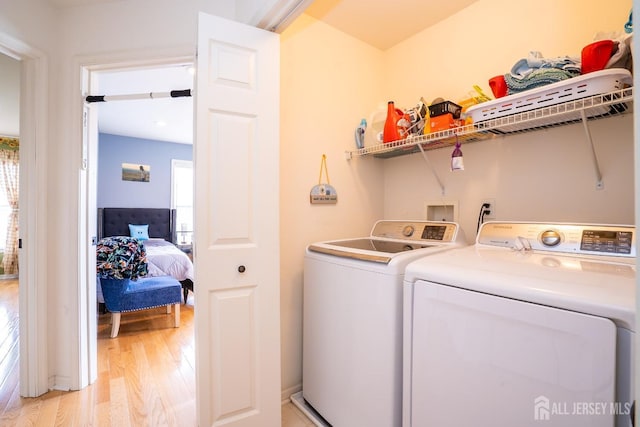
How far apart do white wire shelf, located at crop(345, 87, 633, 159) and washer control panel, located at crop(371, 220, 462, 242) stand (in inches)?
18.3

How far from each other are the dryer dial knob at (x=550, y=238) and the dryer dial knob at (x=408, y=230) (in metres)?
0.62

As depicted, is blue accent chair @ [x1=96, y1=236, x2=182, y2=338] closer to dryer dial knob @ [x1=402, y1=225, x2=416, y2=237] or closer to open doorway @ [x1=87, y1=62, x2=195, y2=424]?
open doorway @ [x1=87, y1=62, x2=195, y2=424]

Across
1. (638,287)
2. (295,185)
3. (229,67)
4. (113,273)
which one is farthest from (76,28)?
(638,287)

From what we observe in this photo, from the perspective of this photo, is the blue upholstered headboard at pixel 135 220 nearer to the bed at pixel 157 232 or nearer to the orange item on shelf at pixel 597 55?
the bed at pixel 157 232

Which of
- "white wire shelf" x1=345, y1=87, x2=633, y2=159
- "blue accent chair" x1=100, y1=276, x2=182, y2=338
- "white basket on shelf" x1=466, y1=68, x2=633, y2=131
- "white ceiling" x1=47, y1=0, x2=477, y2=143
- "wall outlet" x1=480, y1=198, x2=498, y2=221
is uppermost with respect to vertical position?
"white ceiling" x1=47, y1=0, x2=477, y2=143

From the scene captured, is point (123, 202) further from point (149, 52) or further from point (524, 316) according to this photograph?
point (524, 316)

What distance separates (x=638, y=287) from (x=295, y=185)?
59.7 inches

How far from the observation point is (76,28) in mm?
1776

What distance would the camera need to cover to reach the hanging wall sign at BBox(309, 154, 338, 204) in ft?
5.97

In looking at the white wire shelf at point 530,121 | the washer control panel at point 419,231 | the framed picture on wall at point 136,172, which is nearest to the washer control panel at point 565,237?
the washer control panel at point 419,231

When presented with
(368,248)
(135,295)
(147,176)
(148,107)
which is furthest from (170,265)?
(147,176)

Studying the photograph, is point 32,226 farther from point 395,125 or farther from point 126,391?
point 395,125

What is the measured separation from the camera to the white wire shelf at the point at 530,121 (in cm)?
102

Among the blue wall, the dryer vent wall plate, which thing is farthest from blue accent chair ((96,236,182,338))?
the blue wall
